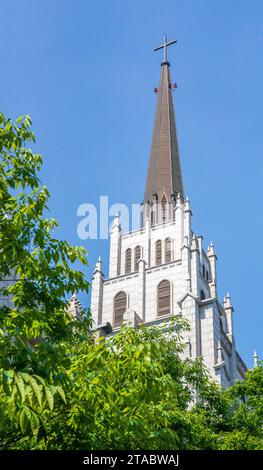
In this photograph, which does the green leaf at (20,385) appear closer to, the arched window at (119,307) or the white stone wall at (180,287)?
the white stone wall at (180,287)

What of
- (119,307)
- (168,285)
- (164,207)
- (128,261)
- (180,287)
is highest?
(164,207)

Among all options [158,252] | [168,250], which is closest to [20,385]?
[168,250]

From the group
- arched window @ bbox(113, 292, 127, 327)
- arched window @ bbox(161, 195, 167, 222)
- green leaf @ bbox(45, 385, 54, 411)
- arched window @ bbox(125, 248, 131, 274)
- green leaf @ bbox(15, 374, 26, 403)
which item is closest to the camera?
green leaf @ bbox(15, 374, 26, 403)

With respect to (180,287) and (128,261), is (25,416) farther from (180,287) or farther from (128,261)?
(128,261)

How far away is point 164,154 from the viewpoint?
78.7 metres

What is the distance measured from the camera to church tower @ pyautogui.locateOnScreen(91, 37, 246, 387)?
2109 inches

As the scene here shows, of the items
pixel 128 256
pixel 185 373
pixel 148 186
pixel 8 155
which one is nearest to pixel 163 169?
pixel 148 186

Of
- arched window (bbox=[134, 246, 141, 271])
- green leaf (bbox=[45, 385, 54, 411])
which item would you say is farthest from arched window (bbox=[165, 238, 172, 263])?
green leaf (bbox=[45, 385, 54, 411])

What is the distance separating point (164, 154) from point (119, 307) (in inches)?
948

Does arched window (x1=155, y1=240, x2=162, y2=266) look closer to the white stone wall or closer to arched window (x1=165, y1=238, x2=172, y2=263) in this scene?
the white stone wall

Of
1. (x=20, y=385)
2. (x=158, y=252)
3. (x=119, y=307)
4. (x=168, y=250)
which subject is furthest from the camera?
(x=158, y=252)
